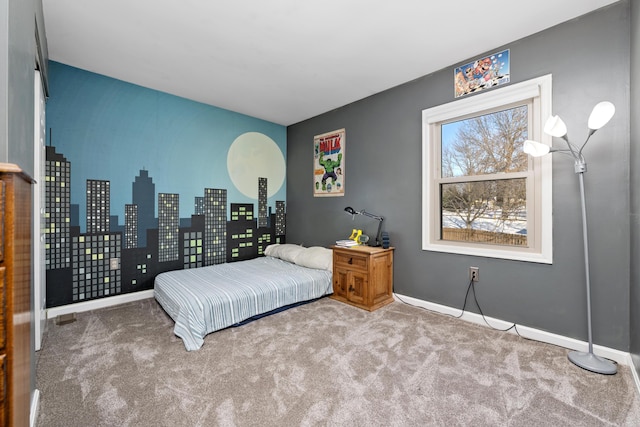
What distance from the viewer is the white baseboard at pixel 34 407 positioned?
1.40 m

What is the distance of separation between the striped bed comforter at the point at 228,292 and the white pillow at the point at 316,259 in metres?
0.06

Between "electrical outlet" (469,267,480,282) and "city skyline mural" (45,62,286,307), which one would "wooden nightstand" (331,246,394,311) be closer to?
"electrical outlet" (469,267,480,282)

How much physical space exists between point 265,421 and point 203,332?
1105 millimetres

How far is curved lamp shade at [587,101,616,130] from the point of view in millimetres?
1729

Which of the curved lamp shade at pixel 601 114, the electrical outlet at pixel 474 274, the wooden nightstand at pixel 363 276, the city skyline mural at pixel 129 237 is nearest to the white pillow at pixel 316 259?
the wooden nightstand at pixel 363 276

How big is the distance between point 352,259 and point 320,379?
60.4 inches

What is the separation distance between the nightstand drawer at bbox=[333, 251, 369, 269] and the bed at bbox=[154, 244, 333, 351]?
6.2 inches

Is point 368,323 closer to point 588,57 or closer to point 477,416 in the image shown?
point 477,416

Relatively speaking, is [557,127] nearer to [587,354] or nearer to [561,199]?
[561,199]

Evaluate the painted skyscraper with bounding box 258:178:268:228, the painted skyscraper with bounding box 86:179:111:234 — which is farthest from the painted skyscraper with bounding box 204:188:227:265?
the painted skyscraper with bounding box 86:179:111:234

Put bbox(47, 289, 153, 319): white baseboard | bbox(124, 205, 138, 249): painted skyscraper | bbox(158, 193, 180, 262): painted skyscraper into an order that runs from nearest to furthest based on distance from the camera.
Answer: bbox(47, 289, 153, 319): white baseboard < bbox(124, 205, 138, 249): painted skyscraper < bbox(158, 193, 180, 262): painted skyscraper

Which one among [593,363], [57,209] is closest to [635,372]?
[593,363]

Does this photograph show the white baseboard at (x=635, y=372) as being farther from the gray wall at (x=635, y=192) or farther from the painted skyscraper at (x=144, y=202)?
the painted skyscraper at (x=144, y=202)

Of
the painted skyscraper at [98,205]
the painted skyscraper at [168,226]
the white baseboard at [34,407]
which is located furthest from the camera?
the painted skyscraper at [168,226]
